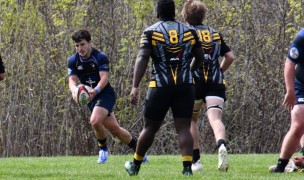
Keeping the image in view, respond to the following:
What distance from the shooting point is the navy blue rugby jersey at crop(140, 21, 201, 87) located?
9.07 m

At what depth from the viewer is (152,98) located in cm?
916

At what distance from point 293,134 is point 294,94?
2.48ft

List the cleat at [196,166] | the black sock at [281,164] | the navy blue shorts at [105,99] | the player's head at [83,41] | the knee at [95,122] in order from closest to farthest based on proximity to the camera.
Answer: the black sock at [281,164], the cleat at [196,166], the player's head at [83,41], the knee at [95,122], the navy blue shorts at [105,99]

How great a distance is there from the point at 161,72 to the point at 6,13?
977 cm

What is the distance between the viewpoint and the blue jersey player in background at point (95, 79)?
1259 cm

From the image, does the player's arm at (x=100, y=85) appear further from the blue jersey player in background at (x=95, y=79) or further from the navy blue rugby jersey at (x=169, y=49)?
the navy blue rugby jersey at (x=169, y=49)

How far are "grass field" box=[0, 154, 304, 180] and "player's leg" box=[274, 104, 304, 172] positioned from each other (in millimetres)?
215

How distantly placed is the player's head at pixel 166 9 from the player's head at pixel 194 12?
1150 millimetres

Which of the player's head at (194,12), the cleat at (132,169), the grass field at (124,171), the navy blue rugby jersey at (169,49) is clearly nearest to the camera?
the navy blue rugby jersey at (169,49)

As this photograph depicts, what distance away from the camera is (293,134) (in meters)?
9.73

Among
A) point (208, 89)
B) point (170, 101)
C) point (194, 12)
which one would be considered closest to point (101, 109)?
point (208, 89)

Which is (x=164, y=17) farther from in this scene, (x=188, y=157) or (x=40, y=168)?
(x=40, y=168)

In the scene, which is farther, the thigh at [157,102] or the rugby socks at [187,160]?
the rugby socks at [187,160]

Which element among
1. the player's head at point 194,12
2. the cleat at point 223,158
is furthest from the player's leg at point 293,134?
the player's head at point 194,12
